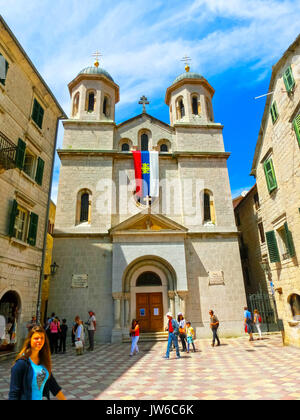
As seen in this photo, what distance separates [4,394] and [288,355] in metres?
9.99

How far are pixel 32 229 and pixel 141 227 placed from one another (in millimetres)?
7248

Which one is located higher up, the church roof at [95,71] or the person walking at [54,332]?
the church roof at [95,71]

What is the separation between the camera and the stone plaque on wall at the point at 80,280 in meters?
17.2

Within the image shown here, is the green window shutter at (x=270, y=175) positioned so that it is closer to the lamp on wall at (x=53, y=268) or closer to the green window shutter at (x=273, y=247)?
the green window shutter at (x=273, y=247)

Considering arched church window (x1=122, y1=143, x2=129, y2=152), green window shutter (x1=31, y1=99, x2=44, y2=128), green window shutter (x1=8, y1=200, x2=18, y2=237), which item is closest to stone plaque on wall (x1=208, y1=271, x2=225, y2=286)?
arched church window (x1=122, y1=143, x2=129, y2=152)

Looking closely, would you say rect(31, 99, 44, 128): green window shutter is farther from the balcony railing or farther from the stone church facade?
the stone church facade

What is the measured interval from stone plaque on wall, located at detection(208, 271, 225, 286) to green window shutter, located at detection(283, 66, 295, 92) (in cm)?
1161

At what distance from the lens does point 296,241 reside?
39.2 ft

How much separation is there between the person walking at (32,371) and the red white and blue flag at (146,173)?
666 inches

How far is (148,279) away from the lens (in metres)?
18.3

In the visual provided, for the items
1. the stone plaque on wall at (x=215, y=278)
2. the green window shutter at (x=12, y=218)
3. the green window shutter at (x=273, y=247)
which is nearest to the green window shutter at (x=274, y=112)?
the green window shutter at (x=273, y=247)

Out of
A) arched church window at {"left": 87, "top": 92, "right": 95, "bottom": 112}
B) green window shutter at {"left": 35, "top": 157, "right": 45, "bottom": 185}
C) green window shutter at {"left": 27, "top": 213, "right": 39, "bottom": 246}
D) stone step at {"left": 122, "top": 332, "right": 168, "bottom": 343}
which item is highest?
arched church window at {"left": 87, "top": 92, "right": 95, "bottom": 112}

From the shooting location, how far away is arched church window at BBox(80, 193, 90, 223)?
63.9 ft

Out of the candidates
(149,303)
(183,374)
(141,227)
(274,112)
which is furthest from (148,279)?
(274,112)
